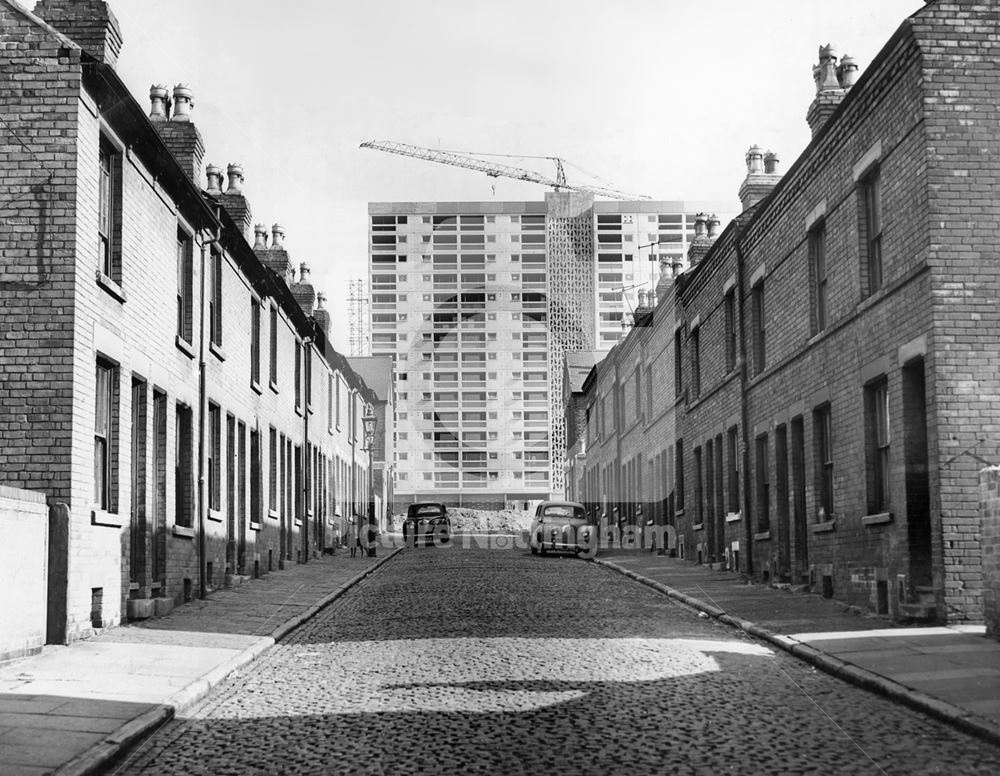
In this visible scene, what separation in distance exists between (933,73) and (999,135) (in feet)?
3.47

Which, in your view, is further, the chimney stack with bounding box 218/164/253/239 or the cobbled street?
the chimney stack with bounding box 218/164/253/239

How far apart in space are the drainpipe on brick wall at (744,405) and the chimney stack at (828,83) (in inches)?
157

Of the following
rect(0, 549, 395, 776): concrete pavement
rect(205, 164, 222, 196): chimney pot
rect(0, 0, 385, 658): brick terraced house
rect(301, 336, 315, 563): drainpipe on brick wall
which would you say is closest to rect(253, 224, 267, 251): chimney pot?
rect(301, 336, 315, 563): drainpipe on brick wall

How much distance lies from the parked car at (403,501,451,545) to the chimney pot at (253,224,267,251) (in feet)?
59.1

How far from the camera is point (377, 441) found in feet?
276

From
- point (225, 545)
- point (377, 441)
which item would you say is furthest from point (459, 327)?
point (225, 545)

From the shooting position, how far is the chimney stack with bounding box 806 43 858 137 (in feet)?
68.8

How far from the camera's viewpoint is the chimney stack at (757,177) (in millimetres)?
27109

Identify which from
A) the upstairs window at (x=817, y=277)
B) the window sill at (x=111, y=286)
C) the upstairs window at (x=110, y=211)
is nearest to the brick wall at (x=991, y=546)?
the upstairs window at (x=817, y=277)

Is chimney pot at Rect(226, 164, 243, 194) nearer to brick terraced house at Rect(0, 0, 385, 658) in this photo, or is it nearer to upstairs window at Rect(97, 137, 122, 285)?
brick terraced house at Rect(0, 0, 385, 658)

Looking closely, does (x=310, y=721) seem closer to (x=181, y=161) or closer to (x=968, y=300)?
(x=968, y=300)

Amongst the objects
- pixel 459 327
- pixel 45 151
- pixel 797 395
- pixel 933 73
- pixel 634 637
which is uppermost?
pixel 459 327

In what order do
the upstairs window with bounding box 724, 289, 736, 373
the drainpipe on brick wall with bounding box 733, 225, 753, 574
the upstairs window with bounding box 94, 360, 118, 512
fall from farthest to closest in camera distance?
the upstairs window with bounding box 724, 289, 736, 373, the drainpipe on brick wall with bounding box 733, 225, 753, 574, the upstairs window with bounding box 94, 360, 118, 512

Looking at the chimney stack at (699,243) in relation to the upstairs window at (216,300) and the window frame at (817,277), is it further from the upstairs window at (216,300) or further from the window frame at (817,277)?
the upstairs window at (216,300)
